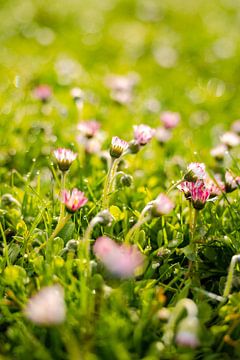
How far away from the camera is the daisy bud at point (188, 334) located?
1.14 metres

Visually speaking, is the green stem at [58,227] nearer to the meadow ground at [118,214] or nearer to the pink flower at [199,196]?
the meadow ground at [118,214]

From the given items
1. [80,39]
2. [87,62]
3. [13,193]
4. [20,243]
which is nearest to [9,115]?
[13,193]

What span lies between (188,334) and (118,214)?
533mm

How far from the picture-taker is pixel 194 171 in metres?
1.47

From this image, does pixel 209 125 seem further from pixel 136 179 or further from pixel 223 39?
pixel 223 39

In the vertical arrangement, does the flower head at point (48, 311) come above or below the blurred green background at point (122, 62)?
above

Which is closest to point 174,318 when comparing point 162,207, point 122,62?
point 162,207

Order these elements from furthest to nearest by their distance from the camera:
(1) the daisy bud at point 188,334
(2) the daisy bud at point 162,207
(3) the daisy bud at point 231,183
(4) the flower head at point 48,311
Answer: (3) the daisy bud at point 231,183 < (2) the daisy bud at point 162,207 < (1) the daisy bud at point 188,334 < (4) the flower head at point 48,311

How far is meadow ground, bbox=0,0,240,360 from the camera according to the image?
4.00 feet

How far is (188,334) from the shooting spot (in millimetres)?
1141

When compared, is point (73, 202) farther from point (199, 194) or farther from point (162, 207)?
point (199, 194)

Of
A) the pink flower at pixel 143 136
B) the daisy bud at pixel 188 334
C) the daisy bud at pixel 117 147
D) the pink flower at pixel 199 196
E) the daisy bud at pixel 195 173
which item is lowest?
the daisy bud at pixel 188 334

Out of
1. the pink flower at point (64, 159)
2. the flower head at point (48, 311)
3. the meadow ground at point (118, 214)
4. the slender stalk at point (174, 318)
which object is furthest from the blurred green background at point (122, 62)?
the flower head at point (48, 311)

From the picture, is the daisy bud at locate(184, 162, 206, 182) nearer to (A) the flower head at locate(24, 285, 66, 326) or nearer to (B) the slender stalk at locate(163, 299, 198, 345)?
(B) the slender stalk at locate(163, 299, 198, 345)
